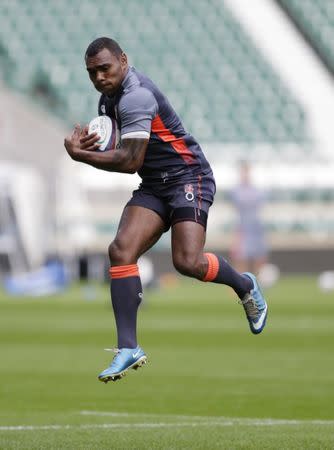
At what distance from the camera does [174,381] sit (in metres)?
11.0

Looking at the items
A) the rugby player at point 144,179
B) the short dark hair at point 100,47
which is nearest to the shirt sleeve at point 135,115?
the rugby player at point 144,179

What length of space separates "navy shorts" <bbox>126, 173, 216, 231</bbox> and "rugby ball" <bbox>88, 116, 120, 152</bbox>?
46cm

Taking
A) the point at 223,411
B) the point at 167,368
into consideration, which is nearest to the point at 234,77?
the point at 167,368

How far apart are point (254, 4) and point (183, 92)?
485 cm

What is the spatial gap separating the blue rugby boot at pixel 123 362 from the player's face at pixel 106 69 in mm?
1557

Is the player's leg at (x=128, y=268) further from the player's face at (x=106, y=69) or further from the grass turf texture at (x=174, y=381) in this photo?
the player's face at (x=106, y=69)

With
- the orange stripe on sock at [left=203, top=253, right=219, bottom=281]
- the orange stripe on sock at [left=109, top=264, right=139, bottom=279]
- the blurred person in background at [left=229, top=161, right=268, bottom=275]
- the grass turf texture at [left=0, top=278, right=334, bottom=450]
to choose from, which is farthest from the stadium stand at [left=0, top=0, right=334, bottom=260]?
the orange stripe on sock at [left=109, top=264, right=139, bottom=279]

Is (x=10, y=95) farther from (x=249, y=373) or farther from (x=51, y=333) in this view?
(x=249, y=373)

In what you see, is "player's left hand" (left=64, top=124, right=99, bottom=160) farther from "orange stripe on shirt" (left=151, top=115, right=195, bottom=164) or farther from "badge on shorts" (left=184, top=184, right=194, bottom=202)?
"badge on shorts" (left=184, top=184, right=194, bottom=202)

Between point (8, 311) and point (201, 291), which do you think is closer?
point (8, 311)

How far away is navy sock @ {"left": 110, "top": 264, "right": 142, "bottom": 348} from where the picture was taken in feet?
24.1

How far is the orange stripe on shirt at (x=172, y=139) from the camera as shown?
24.5 feet

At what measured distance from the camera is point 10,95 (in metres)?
32.5

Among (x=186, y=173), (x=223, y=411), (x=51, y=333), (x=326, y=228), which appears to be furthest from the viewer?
(x=326, y=228)
